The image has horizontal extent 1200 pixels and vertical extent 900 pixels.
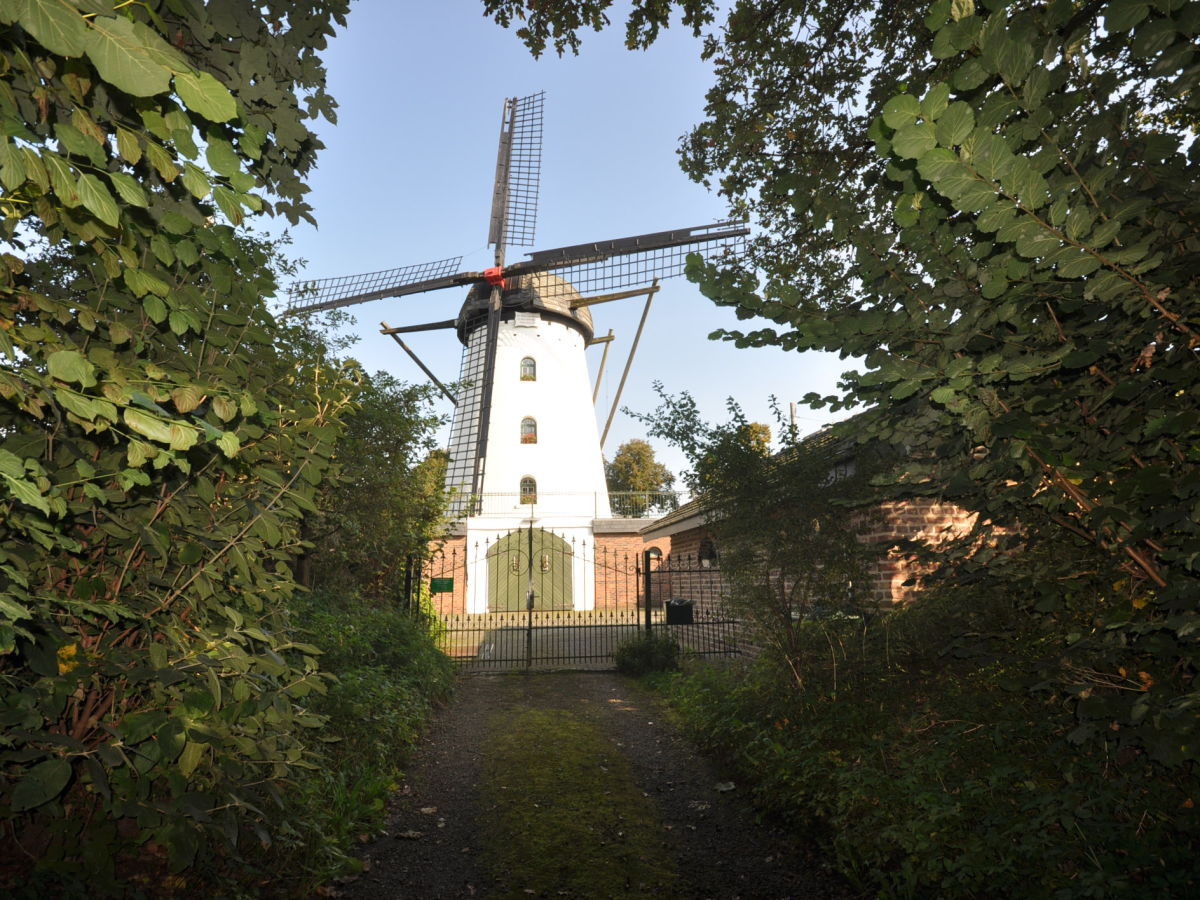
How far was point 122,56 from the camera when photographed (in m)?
0.95

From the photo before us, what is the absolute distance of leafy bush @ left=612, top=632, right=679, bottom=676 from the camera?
11.1 m

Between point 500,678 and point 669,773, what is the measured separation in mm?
5890

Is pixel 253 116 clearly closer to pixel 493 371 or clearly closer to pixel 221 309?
pixel 221 309

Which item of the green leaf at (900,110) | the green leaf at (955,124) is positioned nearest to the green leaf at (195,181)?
the green leaf at (900,110)

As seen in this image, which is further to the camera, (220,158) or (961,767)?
(961,767)

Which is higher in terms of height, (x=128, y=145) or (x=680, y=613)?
(x=128, y=145)

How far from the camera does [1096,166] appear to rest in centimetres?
215

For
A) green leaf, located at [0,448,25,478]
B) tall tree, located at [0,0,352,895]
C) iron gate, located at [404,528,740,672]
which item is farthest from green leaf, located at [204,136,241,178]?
iron gate, located at [404,528,740,672]

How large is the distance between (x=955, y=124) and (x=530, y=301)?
878 inches

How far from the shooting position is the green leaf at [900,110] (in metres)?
1.55

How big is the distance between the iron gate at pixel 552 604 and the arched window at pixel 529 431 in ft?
10.6

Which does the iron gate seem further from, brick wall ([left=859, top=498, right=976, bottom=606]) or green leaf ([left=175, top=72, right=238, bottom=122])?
green leaf ([left=175, top=72, right=238, bottom=122])

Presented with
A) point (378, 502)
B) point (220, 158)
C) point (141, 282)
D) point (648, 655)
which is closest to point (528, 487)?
point (648, 655)

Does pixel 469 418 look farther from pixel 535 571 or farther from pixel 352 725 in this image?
pixel 352 725
